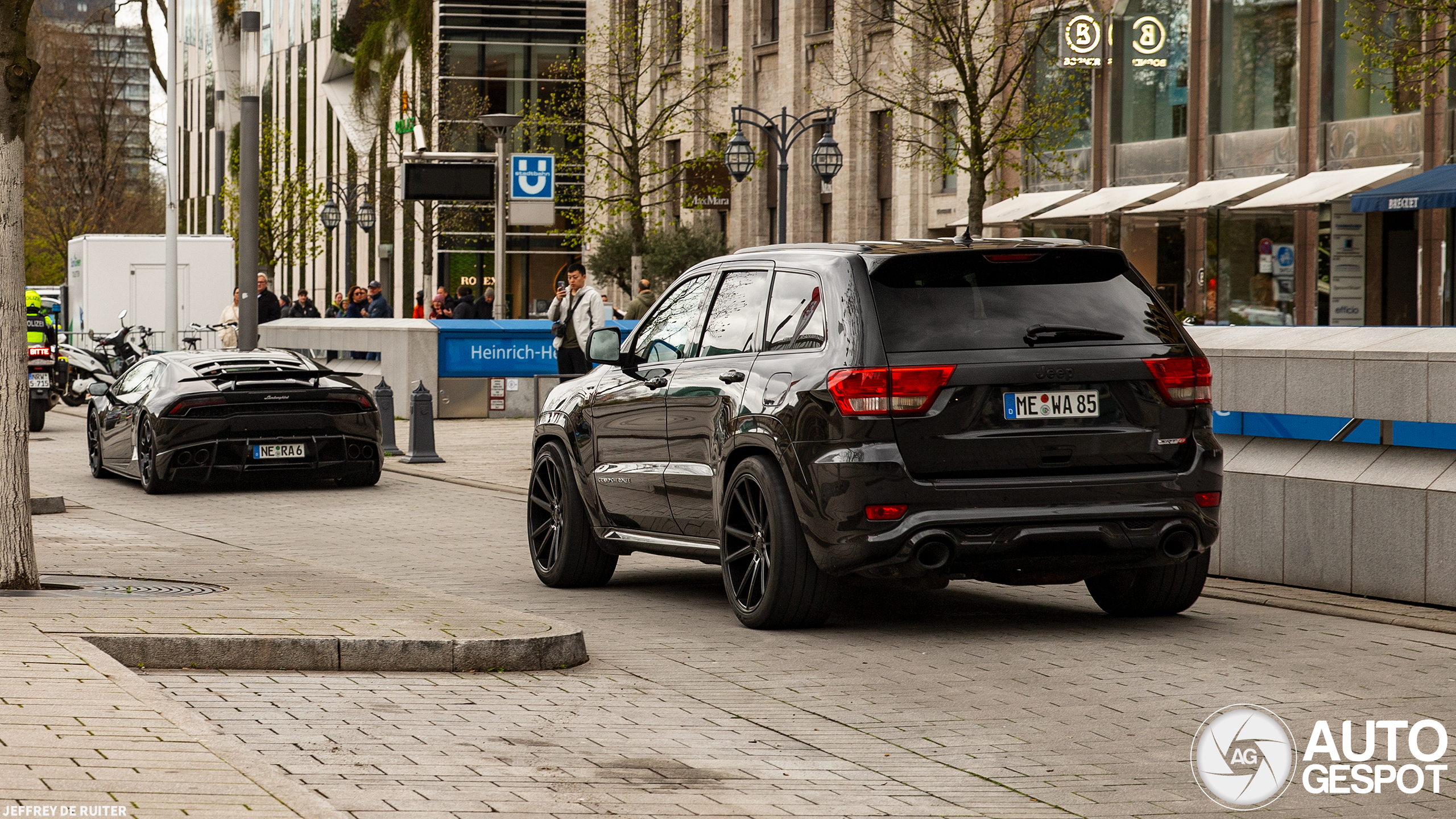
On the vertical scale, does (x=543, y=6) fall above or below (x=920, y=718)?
above

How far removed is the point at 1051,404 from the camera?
7.95 m

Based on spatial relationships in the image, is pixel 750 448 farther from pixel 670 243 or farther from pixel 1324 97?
pixel 670 243

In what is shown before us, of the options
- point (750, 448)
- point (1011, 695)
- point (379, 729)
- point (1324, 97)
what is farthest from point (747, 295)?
point (1324, 97)

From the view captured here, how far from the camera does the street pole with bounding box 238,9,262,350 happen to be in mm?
27359

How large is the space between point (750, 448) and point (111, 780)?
419cm

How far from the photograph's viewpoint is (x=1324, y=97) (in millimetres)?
33156

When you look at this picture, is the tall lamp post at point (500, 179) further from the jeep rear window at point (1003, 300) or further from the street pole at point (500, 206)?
the jeep rear window at point (1003, 300)

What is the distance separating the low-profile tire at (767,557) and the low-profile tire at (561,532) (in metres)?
1.63

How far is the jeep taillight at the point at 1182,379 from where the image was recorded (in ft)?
26.6

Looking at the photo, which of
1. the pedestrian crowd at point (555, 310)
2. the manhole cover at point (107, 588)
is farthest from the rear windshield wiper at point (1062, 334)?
the manhole cover at point (107, 588)

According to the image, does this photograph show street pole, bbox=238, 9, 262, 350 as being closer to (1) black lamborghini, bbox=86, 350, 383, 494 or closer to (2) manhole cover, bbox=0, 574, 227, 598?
(1) black lamborghini, bbox=86, 350, 383, 494

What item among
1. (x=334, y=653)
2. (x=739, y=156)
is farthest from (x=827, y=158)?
(x=334, y=653)

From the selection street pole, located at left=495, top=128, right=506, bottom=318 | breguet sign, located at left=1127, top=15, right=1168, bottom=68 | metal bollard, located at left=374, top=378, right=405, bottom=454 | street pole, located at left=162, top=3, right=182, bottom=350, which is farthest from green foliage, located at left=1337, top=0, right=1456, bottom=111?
street pole, located at left=162, top=3, right=182, bottom=350

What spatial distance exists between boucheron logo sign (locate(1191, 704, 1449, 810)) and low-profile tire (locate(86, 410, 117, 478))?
47.1ft
